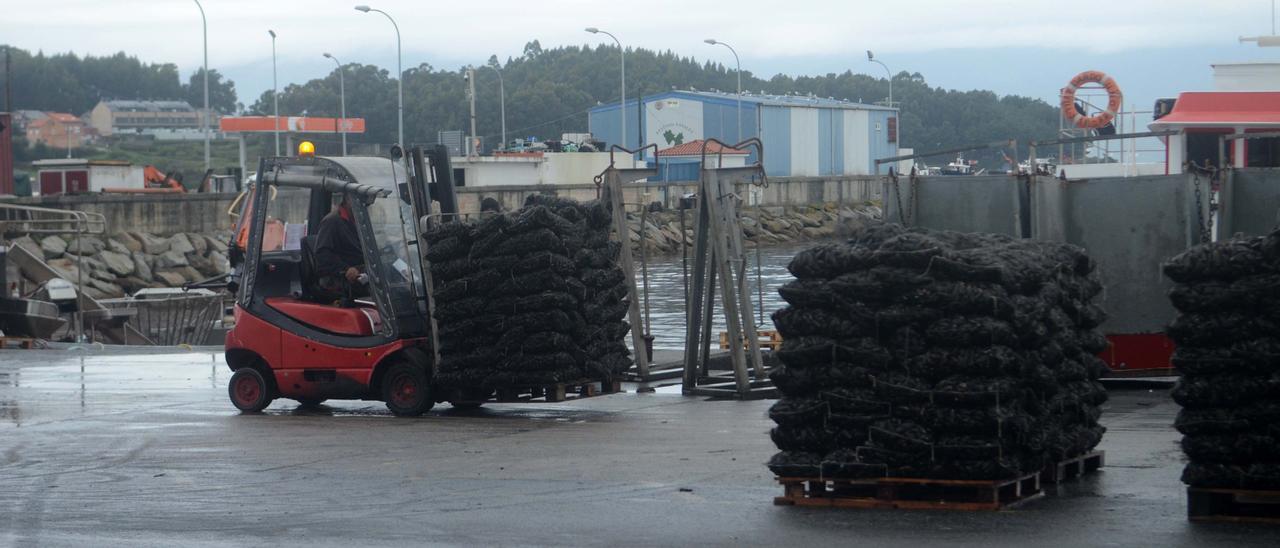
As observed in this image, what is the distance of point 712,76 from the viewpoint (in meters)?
138

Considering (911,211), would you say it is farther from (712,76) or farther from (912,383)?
(712,76)

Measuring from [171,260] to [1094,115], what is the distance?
82.0ft

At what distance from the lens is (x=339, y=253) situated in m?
13.2

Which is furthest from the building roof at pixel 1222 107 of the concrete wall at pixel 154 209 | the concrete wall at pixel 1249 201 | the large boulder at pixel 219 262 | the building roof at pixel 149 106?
the building roof at pixel 149 106

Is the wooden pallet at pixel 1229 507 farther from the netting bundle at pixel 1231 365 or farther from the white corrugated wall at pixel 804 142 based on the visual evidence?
the white corrugated wall at pixel 804 142

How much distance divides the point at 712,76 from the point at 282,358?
12589 cm

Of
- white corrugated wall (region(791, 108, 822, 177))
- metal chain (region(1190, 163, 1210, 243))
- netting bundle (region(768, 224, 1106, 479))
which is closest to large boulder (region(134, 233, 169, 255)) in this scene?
metal chain (region(1190, 163, 1210, 243))

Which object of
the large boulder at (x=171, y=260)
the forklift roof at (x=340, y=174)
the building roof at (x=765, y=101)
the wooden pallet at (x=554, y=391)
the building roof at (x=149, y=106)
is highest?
the building roof at (x=149, y=106)

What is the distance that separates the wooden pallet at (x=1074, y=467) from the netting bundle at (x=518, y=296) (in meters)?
4.67

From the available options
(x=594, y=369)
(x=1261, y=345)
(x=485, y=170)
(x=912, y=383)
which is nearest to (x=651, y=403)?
(x=594, y=369)

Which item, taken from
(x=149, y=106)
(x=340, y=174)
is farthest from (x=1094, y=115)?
(x=149, y=106)

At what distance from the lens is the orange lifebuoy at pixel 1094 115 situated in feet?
99.2

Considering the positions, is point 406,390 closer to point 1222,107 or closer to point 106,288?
point 1222,107

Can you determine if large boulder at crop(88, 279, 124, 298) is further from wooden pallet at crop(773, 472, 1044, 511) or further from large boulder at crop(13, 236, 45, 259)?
wooden pallet at crop(773, 472, 1044, 511)
